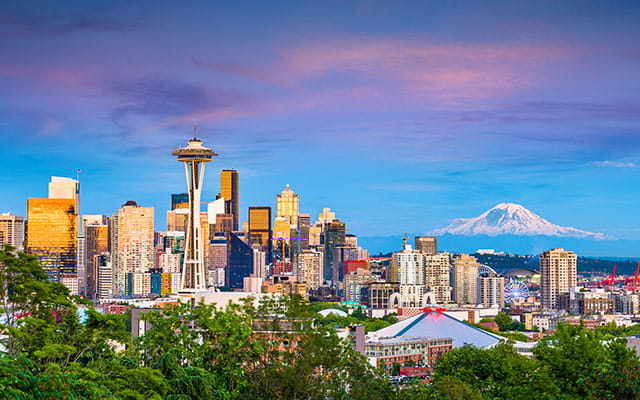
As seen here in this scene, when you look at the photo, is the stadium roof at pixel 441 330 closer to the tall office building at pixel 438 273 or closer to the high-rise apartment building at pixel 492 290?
the high-rise apartment building at pixel 492 290

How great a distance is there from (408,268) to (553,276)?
27948mm

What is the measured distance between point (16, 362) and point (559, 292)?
540 feet

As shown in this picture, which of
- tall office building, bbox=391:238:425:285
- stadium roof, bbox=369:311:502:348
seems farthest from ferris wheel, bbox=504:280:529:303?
stadium roof, bbox=369:311:502:348

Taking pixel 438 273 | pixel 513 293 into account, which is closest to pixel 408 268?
pixel 438 273

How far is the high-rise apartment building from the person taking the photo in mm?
186012

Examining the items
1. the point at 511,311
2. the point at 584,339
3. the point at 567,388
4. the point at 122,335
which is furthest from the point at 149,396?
the point at 511,311

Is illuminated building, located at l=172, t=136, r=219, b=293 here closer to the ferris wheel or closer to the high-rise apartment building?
the high-rise apartment building

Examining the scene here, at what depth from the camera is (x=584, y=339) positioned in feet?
99.8

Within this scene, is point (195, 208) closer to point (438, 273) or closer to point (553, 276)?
point (553, 276)

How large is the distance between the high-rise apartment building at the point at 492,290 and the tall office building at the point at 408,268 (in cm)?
1187

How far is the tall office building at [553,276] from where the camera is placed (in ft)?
579

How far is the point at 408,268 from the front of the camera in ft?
629

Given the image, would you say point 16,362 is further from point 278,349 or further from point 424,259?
point 424,259

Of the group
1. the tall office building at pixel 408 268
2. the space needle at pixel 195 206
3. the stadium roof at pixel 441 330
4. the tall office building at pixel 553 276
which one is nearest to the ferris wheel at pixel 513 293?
the tall office building at pixel 553 276
